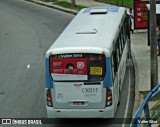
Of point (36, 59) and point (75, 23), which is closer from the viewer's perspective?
point (75, 23)

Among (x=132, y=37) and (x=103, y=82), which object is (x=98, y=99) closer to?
(x=103, y=82)

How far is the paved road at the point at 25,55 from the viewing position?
53.8 feet

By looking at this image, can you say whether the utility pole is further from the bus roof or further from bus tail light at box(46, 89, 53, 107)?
bus tail light at box(46, 89, 53, 107)

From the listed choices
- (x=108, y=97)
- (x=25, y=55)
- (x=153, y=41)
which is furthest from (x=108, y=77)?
(x=25, y=55)

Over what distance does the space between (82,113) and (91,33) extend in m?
2.80

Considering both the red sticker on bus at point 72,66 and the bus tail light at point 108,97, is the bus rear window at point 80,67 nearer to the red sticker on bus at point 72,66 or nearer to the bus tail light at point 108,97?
the red sticker on bus at point 72,66

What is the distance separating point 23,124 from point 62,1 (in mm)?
26544

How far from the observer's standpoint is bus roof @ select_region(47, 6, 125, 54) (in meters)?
13.5

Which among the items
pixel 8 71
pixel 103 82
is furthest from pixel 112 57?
pixel 8 71

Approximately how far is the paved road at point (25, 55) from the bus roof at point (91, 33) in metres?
2.57

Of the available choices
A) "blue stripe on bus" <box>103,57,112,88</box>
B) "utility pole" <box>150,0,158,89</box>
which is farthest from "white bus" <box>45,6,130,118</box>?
"utility pole" <box>150,0,158,89</box>

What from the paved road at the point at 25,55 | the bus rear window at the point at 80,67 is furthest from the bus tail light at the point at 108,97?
the paved road at the point at 25,55

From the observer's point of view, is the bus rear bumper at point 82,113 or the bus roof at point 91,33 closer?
the bus roof at point 91,33

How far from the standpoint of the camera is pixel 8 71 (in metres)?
21.0
